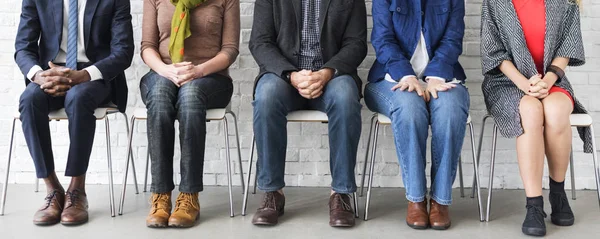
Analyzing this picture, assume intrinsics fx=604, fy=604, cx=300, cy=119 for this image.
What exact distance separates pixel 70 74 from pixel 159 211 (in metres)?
0.76

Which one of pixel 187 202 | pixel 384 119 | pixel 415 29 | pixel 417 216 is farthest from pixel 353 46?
pixel 187 202

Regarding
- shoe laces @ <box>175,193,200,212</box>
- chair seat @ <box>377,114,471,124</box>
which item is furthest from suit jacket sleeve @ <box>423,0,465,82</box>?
shoe laces @ <box>175,193,200,212</box>

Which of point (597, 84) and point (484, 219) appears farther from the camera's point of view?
point (597, 84)

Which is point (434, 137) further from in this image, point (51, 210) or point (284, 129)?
point (51, 210)

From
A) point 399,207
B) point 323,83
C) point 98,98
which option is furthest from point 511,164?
point 98,98

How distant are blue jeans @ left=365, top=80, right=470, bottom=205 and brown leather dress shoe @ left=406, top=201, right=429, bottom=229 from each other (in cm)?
4

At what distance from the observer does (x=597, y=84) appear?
3.38 m

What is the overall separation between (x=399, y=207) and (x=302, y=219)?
0.53 metres

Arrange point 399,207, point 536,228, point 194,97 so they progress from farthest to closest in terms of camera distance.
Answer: point 399,207
point 194,97
point 536,228

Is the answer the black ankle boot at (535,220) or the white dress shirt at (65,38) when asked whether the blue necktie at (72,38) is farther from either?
the black ankle boot at (535,220)

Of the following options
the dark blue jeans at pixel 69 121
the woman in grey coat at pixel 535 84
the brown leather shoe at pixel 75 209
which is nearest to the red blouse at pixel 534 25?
the woman in grey coat at pixel 535 84

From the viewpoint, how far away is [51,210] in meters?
2.71

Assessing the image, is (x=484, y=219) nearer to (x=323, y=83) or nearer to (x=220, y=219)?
(x=323, y=83)

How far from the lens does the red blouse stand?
2863 mm
